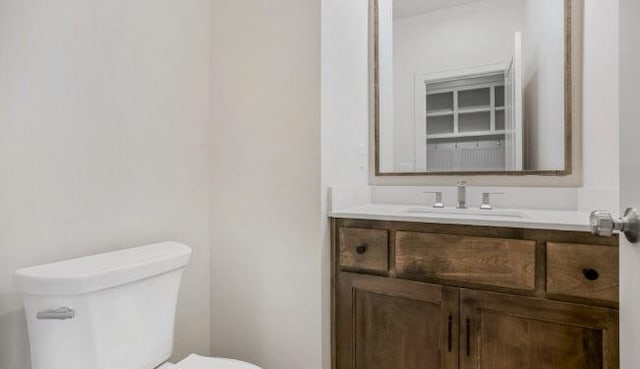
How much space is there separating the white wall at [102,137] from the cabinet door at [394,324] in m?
0.73

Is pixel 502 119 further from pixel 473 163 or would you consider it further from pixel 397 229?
pixel 397 229

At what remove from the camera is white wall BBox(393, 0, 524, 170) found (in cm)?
165

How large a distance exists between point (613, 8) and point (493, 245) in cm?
93

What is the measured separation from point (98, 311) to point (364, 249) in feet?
2.97

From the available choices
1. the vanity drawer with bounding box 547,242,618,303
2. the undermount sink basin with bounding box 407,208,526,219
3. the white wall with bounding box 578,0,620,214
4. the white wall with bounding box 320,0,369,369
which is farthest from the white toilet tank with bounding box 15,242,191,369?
the white wall with bounding box 578,0,620,214

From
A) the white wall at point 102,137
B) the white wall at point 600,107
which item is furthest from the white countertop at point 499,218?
the white wall at point 102,137

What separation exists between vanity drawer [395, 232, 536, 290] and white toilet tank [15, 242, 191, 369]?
0.87m

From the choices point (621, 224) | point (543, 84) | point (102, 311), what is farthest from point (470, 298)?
point (102, 311)

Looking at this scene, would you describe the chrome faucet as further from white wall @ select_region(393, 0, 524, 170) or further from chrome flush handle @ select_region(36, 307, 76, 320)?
chrome flush handle @ select_region(36, 307, 76, 320)

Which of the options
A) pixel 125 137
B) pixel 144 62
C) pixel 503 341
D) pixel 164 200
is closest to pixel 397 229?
pixel 503 341

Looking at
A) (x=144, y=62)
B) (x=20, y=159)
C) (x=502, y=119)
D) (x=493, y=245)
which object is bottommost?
(x=493, y=245)

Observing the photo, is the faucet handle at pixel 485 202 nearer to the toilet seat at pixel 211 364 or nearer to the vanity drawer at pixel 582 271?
the vanity drawer at pixel 582 271

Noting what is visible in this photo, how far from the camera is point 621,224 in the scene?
615 mm

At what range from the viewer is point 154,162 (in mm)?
1456
